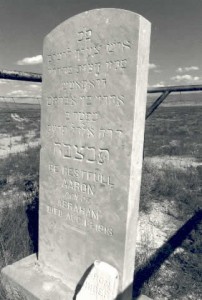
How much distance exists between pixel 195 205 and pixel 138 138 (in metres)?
3.37

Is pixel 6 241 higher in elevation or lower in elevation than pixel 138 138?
lower

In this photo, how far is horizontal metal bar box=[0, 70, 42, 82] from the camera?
115 inches

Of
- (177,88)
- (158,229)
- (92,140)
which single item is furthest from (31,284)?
(177,88)

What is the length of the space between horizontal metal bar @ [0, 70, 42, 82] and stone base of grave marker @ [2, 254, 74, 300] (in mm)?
1994

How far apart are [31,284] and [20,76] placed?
2.15 m

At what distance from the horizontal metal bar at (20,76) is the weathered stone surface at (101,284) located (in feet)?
6.82

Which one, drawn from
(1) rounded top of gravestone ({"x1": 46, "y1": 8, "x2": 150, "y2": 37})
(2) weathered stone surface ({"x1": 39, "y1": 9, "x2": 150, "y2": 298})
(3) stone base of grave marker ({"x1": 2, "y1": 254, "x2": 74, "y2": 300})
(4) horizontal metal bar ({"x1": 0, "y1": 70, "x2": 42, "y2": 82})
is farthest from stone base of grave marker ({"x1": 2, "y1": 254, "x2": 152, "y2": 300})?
(1) rounded top of gravestone ({"x1": 46, "y1": 8, "x2": 150, "y2": 37})

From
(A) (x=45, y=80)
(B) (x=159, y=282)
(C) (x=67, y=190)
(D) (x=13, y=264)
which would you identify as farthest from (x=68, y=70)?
(B) (x=159, y=282)

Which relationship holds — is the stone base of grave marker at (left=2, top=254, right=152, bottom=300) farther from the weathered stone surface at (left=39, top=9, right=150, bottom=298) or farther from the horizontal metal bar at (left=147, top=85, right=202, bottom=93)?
the horizontal metal bar at (left=147, top=85, right=202, bottom=93)

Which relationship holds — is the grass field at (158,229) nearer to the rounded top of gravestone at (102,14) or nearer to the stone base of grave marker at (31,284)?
the stone base of grave marker at (31,284)

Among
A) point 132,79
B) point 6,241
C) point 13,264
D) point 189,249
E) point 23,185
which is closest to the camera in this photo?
point 132,79

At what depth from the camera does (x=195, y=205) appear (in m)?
5.10

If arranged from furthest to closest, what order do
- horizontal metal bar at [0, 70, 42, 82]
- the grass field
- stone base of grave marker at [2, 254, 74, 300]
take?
the grass field → horizontal metal bar at [0, 70, 42, 82] → stone base of grave marker at [2, 254, 74, 300]

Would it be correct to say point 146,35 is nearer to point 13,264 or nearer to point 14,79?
point 14,79
